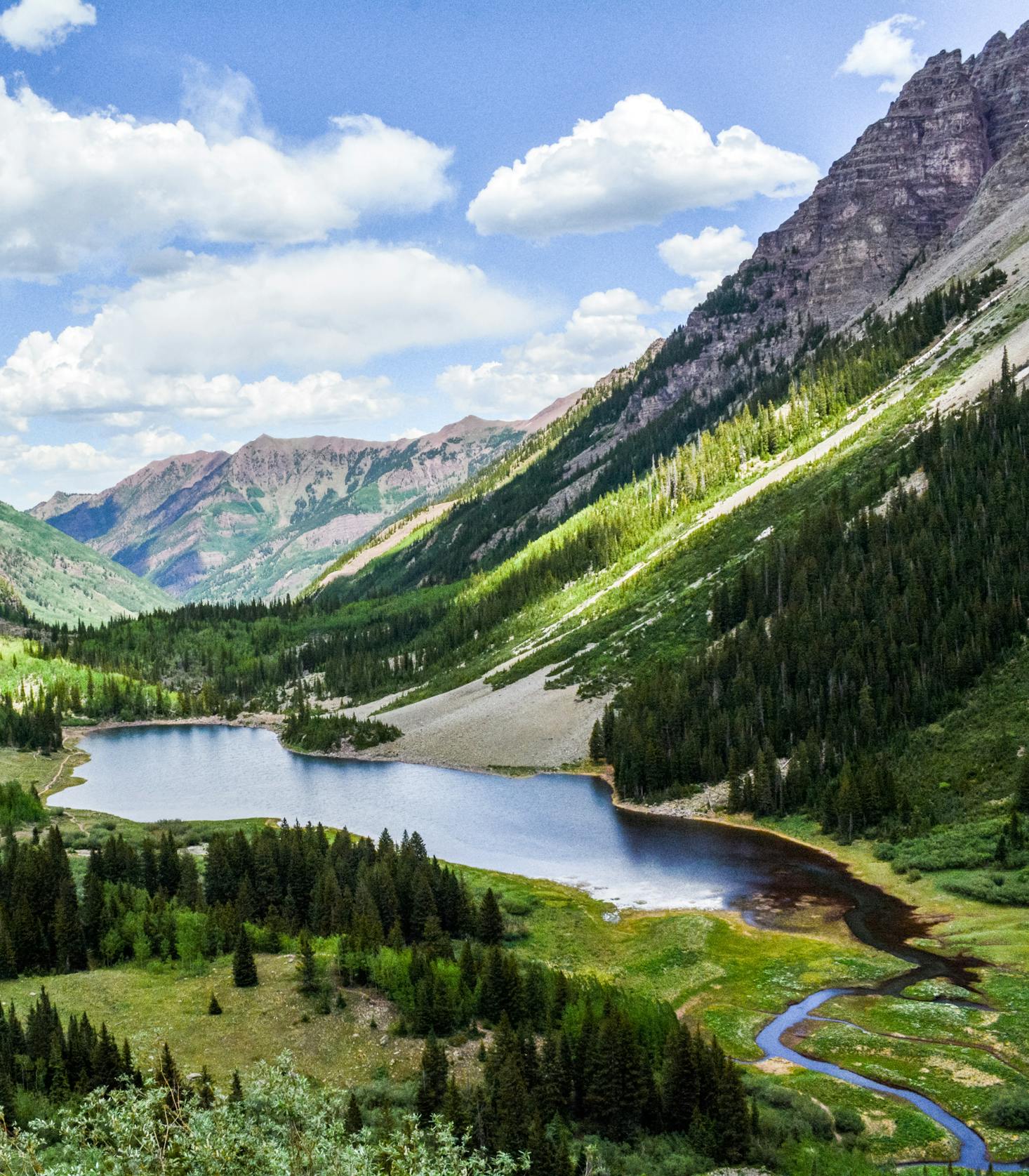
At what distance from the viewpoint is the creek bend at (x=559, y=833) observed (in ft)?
219

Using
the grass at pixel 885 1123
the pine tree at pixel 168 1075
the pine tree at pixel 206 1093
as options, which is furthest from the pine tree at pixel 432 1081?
the grass at pixel 885 1123

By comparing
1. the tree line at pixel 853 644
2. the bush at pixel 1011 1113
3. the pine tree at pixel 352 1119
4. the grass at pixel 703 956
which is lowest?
the grass at pixel 703 956

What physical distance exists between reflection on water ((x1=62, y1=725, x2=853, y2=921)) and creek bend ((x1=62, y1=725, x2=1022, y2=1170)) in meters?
0.25

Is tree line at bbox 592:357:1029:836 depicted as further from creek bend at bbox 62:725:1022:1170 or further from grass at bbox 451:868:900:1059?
grass at bbox 451:868:900:1059

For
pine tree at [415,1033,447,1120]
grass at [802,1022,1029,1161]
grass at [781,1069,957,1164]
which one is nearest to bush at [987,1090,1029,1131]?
grass at [802,1022,1029,1161]

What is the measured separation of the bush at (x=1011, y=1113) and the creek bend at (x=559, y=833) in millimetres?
1333

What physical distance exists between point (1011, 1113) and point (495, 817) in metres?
82.3

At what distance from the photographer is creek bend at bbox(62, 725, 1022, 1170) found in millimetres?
66750

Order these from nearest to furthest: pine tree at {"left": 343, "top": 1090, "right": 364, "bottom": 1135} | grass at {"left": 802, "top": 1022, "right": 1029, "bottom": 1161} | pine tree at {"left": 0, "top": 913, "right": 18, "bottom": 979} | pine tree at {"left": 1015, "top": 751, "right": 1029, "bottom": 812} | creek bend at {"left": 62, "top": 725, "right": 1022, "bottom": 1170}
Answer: pine tree at {"left": 343, "top": 1090, "right": 364, "bottom": 1135}, grass at {"left": 802, "top": 1022, "right": 1029, "bottom": 1161}, pine tree at {"left": 0, "top": 913, "right": 18, "bottom": 979}, creek bend at {"left": 62, "top": 725, "right": 1022, "bottom": 1170}, pine tree at {"left": 1015, "top": 751, "right": 1029, "bottom": 812}

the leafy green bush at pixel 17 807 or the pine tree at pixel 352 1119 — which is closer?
the pine tree at pixel 352 1119

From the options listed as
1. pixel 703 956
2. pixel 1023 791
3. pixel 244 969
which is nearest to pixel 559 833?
pixel 703 956

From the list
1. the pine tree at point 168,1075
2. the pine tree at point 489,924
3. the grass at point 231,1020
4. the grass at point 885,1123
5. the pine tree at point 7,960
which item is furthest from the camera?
the pine tree at point 489,924

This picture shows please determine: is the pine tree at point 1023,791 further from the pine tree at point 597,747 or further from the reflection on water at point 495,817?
the pine tree at point 597,747

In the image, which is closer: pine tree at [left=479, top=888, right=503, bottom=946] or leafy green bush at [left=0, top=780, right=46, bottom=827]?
pine tree at [left=479, top=888, right=503, bottom=946]
